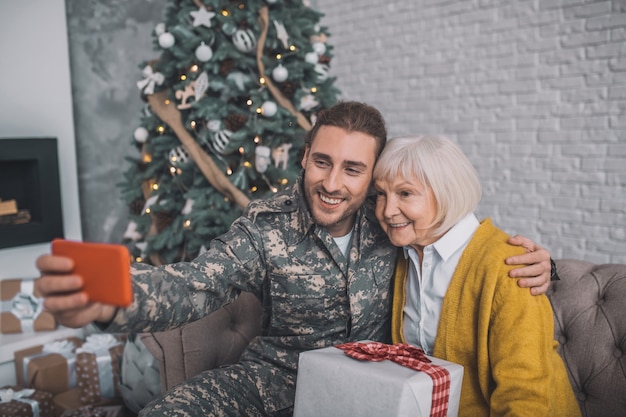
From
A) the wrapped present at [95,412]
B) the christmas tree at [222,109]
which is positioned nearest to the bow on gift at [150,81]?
the christmas tree at [222,109]

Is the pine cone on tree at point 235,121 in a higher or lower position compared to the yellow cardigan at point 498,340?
higher

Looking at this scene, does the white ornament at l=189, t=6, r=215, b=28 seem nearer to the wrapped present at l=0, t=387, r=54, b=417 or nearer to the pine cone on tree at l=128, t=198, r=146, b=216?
the pine cone on tree at l=128, t=198, r=146, b=216

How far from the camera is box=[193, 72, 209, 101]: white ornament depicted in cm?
280

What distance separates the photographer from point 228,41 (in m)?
2.89

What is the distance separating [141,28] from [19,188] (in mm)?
1514

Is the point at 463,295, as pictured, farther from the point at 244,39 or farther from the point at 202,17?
the point at 202,17

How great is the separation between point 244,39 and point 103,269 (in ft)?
6.87

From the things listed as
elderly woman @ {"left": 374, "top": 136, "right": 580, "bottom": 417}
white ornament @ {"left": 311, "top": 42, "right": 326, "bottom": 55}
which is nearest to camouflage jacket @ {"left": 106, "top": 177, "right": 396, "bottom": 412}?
elderly woman @ {"left": 374, "top": 136, "right": 580, "bottom": 417}

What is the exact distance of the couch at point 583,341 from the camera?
1.67 m

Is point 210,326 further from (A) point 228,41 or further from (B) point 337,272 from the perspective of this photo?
(A) point 228,41

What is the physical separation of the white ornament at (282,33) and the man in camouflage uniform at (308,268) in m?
1.18

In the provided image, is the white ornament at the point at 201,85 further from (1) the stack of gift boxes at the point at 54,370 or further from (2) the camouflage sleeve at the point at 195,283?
(1) the stack of gift boxes at the point at 54,370

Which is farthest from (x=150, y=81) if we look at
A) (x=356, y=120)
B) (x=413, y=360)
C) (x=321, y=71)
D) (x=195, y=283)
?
(x=413, y=360)

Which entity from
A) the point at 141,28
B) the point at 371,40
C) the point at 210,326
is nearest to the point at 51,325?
the point at 210,326
